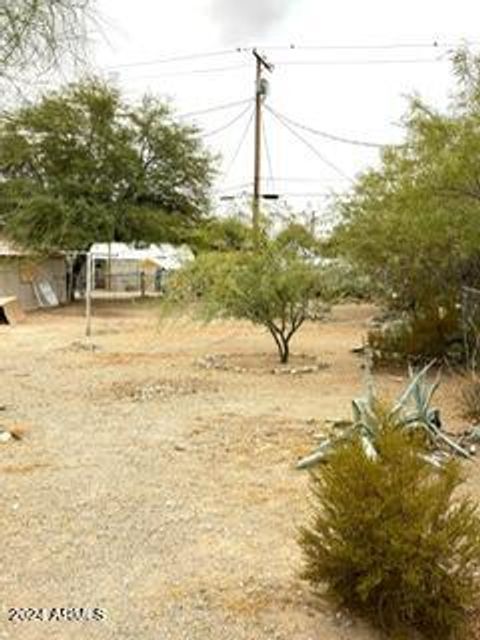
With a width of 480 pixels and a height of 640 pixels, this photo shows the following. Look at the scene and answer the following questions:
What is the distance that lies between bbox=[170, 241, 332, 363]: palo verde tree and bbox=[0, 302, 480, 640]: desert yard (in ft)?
3.61

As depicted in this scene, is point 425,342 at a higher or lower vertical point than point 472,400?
higher

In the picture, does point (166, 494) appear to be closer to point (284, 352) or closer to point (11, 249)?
point (284, 352)

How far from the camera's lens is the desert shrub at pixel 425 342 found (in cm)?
1506

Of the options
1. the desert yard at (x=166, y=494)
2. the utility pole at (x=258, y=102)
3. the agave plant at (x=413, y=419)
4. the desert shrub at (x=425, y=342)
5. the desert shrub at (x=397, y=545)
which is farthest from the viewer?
the utility pole at (x=258, y=102)

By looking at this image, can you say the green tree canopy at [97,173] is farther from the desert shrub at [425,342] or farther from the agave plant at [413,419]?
the agave plant at [413,419]

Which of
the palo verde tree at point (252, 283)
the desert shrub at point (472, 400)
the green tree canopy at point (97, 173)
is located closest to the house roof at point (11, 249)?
the green tree canopy at point (97, 173)

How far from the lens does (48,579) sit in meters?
5.01

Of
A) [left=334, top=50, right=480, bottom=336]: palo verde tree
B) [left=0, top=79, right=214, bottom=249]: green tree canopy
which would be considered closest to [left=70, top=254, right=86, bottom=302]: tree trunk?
[left=0, top=79, right=214, bottom=249]: green tree canopy

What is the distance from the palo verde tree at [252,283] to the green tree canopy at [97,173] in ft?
49.6

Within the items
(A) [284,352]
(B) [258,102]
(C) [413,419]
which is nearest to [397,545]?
(C) [413,419]

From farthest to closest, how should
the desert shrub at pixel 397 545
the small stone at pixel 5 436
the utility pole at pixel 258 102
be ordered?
the utility pole at pixel 258 102
the small stone at pixel 5 436
the desert shrub at pixel 397 545

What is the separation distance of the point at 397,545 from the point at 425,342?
445 inches

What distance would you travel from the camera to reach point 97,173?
31312 millimetres

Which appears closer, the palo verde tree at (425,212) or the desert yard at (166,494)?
the desert yard at (166,494)
